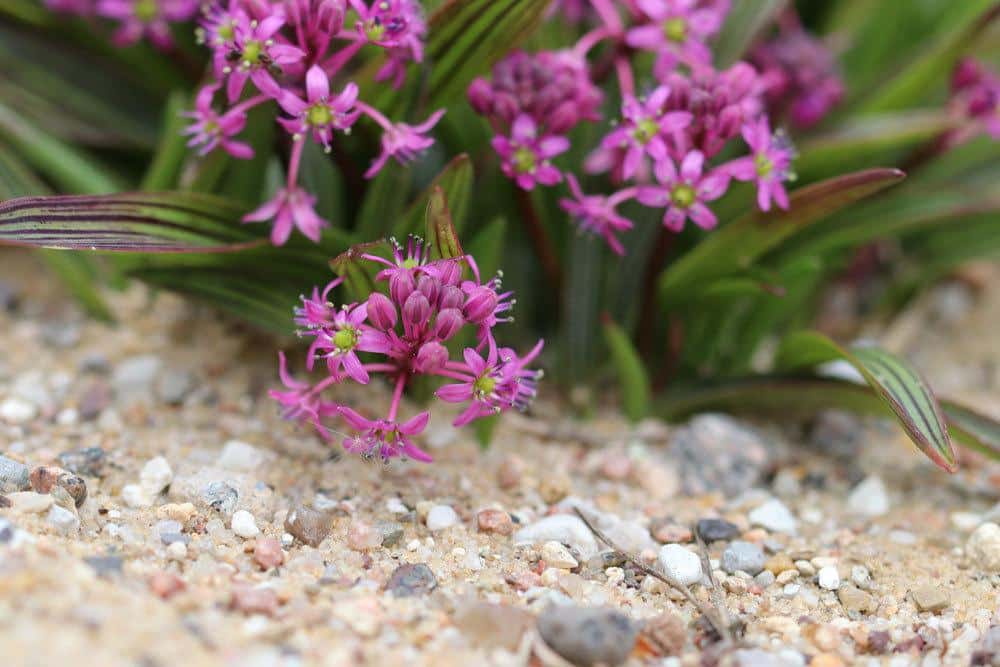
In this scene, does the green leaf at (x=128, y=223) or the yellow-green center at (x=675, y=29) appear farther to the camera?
the yellow-green center at (x=675, y=29)

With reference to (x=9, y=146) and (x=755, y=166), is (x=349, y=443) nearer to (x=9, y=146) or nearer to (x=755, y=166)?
(x=755, y=166)

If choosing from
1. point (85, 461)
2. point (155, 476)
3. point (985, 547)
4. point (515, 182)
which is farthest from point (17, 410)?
point (985, 547)

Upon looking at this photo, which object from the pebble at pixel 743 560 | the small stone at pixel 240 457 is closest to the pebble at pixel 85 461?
the small stone at pixel 240 457

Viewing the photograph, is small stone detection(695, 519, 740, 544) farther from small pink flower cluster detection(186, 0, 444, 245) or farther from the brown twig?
small pink flower cluster detection(186, 0, 444, 245)

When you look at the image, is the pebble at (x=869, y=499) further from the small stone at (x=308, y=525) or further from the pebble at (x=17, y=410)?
the pebble at (x=17, y=410)

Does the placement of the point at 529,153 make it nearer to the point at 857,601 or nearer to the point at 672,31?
the point at 672,31

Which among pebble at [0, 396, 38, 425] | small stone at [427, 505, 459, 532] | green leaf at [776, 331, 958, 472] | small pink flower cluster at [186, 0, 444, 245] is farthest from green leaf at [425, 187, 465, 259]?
pebble at [0, 396, 38, 425]
